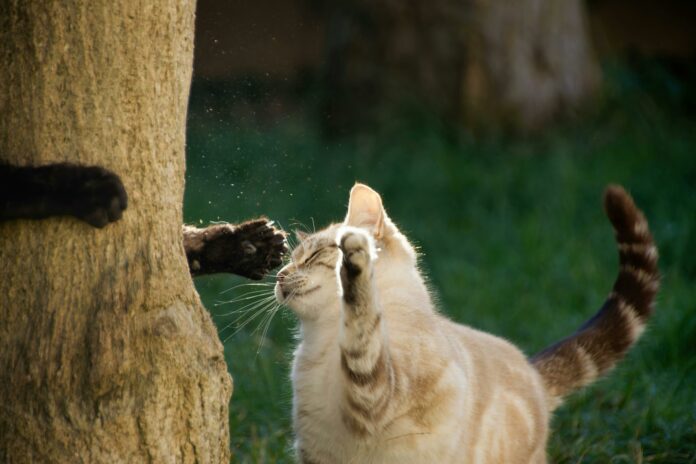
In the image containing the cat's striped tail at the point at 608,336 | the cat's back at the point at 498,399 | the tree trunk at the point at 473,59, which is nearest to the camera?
the cat's back at the point at 498,399

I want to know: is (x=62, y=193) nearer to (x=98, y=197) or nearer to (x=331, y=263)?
(x=98, y=197)

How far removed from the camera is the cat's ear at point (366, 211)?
2.69 meters

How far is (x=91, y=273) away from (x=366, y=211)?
84 centimetres

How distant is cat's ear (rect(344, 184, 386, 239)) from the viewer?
2.69 metres

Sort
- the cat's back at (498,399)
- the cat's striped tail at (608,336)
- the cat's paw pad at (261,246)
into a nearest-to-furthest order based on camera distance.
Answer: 1. the cat's back at (498,399)
2. the cat's paw pad at (261,246)
3. the cat's striped tail at (608,336)

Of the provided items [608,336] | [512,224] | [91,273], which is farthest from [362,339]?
[512,224]

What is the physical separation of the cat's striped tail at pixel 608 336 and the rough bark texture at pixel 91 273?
1283 millimetres

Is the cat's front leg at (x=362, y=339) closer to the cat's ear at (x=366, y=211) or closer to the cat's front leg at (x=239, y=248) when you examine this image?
the cat's ear at (x=366, y=211)

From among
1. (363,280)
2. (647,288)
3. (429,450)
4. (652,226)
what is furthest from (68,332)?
(652,226)

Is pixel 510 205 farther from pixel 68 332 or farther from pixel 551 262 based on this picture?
pixel 68 332

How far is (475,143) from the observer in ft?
21.4

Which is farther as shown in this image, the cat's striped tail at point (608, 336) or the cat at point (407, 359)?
the cat's striped tail at point (608, 336)

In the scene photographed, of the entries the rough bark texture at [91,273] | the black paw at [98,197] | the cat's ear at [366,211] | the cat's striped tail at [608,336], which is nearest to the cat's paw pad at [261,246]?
the cat's ear at [366,211]

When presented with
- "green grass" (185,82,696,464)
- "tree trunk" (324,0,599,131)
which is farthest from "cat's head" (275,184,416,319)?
"tree trunk" (324,0,599,131)
